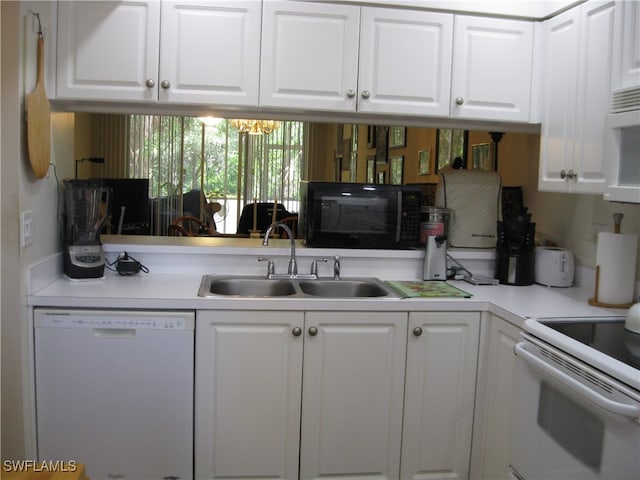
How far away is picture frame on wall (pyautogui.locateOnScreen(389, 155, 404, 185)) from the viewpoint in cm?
494

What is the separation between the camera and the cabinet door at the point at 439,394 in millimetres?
2184

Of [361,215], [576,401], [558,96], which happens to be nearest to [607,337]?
[576,401]

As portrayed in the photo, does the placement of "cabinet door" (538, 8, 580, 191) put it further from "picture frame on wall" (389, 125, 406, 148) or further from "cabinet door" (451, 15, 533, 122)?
"picture frame on wall" (389, 125, 406, 148)

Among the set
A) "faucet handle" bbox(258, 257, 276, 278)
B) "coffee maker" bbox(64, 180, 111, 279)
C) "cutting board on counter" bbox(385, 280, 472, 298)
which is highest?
"coffee maker" bbox(64, 180, 111, 279)

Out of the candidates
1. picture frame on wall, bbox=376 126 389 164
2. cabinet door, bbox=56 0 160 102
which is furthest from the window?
cabinet door, bbox=56 0 160 102

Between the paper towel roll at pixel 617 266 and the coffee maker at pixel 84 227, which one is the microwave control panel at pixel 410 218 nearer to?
the paper towel roll at pixel 617 266

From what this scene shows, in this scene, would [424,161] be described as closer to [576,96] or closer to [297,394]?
[576,96]

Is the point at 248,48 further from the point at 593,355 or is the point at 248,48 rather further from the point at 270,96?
the point at 593,355

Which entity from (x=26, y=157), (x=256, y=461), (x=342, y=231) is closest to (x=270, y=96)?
(x=342, y=231)

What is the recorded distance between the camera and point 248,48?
2238 millimetres

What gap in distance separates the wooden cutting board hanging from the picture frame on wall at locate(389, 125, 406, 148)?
3.21 meters

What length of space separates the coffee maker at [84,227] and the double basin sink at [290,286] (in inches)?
18.2

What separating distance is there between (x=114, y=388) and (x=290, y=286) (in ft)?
2.74

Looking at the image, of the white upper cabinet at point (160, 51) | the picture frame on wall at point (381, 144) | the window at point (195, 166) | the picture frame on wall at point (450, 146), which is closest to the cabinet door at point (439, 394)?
the white upper cabinet at point (160, 51)
